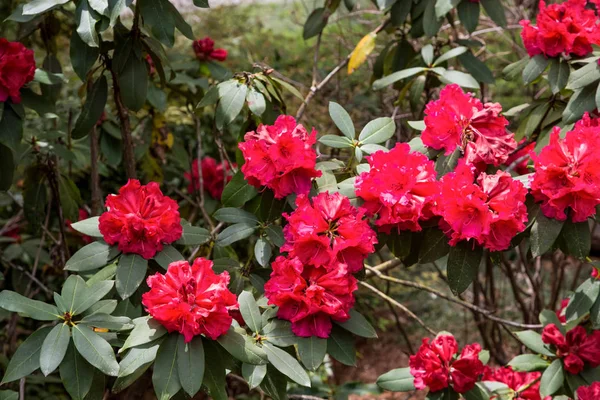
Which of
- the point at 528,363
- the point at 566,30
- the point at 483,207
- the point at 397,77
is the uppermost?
the point at 566,30

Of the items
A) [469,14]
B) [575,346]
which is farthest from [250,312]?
[469,14]

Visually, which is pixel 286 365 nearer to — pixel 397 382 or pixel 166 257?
pixel 166 257

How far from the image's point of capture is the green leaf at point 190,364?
1.38 meters

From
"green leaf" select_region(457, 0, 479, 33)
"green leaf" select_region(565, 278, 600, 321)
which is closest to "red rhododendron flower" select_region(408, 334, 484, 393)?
"green leaf" select_region(565, 278, 600, 321)

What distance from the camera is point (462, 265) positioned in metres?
1.62

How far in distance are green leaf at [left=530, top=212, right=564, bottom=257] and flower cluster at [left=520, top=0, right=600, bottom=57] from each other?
675 millimetres

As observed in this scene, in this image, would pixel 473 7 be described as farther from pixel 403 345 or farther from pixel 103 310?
pixel 403 345

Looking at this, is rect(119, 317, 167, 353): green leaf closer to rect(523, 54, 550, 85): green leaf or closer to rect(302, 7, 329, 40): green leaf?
rect(523, 54, 550, 85): green leaf

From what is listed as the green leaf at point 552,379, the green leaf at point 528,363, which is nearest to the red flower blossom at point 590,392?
the green leaf at point 552,379

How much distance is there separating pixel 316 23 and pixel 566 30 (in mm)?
986

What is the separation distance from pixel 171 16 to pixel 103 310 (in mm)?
827

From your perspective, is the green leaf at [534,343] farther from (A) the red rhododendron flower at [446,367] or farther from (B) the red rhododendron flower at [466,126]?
(B) the red rhododendron flower at [466,126]

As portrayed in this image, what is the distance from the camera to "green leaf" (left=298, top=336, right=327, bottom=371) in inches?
59.0

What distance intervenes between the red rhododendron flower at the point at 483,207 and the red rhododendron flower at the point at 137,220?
0.63 m
